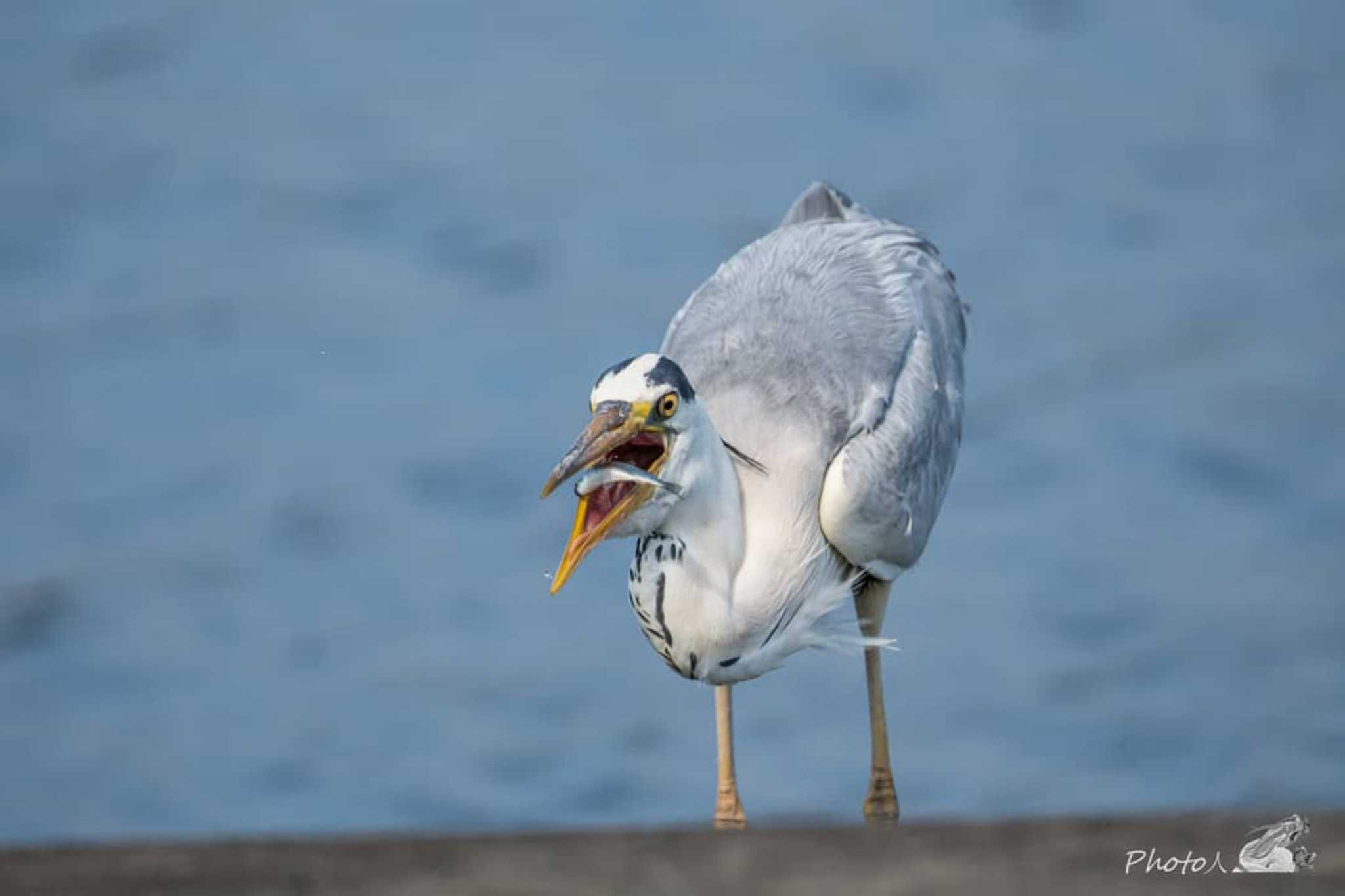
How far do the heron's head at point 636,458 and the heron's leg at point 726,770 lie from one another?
114cm

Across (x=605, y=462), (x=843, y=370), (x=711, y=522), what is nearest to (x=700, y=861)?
(x=605, y=462)

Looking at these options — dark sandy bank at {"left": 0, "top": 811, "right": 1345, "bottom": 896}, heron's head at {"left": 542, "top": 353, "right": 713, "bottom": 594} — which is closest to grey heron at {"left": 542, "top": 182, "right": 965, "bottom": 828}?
heron's head at {"left": 542, "top": 353, "right": 713, "bottom": 594}

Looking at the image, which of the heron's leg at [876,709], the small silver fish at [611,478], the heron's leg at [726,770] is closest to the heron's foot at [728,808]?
the heron's leg at [726,770]

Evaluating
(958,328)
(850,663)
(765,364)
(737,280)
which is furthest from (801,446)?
(850,663)

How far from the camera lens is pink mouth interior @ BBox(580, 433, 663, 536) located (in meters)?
4.34

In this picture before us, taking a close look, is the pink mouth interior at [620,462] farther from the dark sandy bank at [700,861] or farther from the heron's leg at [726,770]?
the dark sandy bank at [700,861]

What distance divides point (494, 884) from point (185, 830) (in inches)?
373

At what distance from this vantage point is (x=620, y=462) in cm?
445

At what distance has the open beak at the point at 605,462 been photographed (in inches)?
167

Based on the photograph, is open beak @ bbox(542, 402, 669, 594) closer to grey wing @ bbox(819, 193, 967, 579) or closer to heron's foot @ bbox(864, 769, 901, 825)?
grey wing @ bbox(819, 193, 967, 579)

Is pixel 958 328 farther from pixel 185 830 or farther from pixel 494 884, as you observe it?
pixel 185 830

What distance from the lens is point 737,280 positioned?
5.54 m

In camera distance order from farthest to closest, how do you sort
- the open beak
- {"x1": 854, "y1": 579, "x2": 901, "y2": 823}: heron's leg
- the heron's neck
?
{"x1": 854, "y1": 579, "x2": 901, "y2": 823}: heron's leg, the heron's neck, the open beak

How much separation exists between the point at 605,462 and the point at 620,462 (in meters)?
0.04
